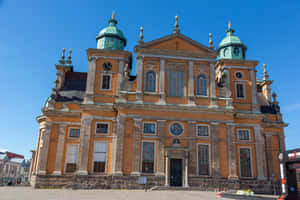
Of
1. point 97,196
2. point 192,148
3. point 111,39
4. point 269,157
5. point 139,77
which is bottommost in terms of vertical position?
point 97,196

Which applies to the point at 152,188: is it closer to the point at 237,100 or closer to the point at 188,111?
the point at 188,111

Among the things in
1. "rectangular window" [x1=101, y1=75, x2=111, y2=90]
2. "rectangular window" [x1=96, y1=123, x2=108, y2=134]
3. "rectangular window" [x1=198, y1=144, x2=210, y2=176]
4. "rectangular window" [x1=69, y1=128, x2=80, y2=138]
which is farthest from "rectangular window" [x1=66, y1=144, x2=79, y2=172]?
"rectangular window" [x1=198, y1=144, x2=210, y2=176]

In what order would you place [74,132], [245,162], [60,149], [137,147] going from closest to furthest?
[137,147]
[245,162]
[60,149]
[74,132]

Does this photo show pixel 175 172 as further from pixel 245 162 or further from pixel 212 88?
pixel 212 88

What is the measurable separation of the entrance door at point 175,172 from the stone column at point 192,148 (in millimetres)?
1051

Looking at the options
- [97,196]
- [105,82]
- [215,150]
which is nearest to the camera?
[97,196]

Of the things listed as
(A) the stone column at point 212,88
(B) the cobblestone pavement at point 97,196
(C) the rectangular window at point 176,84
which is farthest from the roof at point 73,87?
(A) the stone column at point 212,88

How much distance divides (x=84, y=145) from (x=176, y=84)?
1113 centimetres

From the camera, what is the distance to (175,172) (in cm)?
2591

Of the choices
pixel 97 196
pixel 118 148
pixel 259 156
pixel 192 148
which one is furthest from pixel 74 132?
pixel 259 156

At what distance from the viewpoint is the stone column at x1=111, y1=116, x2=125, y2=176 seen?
25.0 m

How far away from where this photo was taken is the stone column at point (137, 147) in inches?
993

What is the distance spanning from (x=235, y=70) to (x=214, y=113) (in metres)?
7.80

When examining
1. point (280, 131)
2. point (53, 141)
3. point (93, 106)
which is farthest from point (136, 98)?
point (280, 131)
